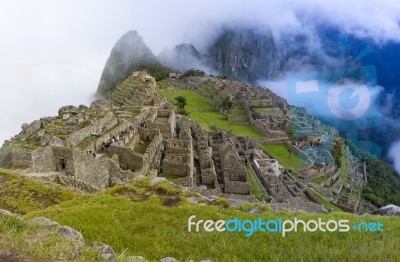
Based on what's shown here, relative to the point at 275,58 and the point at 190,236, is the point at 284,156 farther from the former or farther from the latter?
the point at 275,58

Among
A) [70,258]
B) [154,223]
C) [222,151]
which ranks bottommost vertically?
[222,151]

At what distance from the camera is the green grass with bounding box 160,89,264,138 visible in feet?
183

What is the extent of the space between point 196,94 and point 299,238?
75013mm

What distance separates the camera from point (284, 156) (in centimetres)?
4769

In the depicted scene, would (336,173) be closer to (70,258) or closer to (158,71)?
(70,258)

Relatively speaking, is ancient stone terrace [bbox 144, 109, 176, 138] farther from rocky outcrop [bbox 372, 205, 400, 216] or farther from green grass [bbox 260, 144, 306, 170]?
rocky outcrop [bbox 372, 205, 400, 216]

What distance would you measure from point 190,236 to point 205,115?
180 ft

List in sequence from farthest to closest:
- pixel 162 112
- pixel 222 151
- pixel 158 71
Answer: pixel 158 71, pixel 162 112, pixel 222 151

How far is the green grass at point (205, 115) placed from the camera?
55856 millimetres

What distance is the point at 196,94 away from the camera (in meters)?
82.1

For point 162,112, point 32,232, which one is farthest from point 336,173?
point 32,232

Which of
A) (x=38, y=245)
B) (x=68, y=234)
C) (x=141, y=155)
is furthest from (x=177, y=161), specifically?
(x=38, y=245)

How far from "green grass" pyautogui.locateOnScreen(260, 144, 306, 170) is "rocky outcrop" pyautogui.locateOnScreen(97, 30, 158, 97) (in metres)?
68.2

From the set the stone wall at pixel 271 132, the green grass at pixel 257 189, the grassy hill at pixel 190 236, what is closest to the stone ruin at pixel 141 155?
the green grass at pixel 257 189
